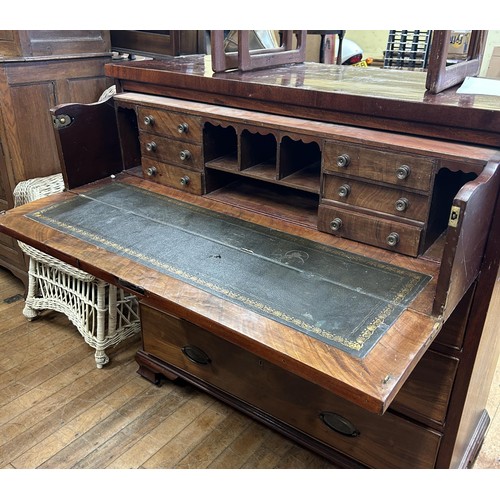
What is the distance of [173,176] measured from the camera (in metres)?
1.57

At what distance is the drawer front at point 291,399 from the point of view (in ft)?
4.48

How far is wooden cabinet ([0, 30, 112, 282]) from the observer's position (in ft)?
6.75

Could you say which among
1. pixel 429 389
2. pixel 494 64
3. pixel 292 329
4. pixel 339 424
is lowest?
pixel 339 424

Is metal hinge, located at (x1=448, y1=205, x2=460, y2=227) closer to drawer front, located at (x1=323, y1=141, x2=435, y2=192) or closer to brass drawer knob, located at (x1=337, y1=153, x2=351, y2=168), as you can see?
drawer front, located at (x1=323, y1=141, x2=435, y2=192)

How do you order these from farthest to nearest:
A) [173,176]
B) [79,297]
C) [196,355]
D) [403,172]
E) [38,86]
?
[38,86], [79,297], [196,355], [173,176], [403,172]

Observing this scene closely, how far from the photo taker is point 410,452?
1.36 m

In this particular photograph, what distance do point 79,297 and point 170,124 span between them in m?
0.85

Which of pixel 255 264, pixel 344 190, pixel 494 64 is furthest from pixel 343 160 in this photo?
pixel 494 64

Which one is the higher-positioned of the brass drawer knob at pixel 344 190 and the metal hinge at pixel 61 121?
the metal hinge at pixel 61 121

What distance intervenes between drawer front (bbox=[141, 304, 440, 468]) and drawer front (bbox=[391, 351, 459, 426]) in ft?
0.14

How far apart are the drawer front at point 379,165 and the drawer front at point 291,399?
2.00 ft

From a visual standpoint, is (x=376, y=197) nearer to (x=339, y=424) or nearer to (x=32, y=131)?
(x=339, y=424)

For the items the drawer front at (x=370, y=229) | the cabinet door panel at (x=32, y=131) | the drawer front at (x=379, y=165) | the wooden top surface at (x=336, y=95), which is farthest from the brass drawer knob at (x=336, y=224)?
the cabinet door panel at (x=32, y=131)

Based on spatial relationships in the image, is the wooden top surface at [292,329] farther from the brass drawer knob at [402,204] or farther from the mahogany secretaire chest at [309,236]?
the brass drawer knob at [402,204]
